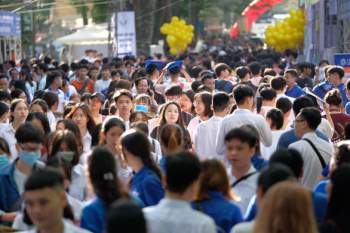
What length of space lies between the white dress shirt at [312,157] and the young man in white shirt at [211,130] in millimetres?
2160

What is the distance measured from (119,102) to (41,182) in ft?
24.2

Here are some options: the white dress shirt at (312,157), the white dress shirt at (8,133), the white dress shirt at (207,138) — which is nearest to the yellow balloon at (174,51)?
the white dress shirt at (8,133)

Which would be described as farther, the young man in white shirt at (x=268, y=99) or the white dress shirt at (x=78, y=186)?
the young man in white shirt at (x=268, y=99)

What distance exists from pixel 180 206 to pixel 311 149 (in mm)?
3627

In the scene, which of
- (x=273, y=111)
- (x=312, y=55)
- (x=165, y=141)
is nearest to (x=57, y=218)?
(x=165, y=141)

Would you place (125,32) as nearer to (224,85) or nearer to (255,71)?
(255,71)

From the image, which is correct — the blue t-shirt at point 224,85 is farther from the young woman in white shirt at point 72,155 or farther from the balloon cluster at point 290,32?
the balloon cluster at point 290,32

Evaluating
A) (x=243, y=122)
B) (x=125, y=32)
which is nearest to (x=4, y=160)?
(x=243, y=122)

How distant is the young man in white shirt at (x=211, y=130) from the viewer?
1224cm

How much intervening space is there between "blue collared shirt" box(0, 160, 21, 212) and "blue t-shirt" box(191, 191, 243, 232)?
2181 mm

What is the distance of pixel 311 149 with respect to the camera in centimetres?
1008

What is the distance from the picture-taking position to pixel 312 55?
119ft

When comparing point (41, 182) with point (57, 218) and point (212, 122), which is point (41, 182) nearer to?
point (57, 218)

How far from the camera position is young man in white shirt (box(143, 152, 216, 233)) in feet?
21.5
